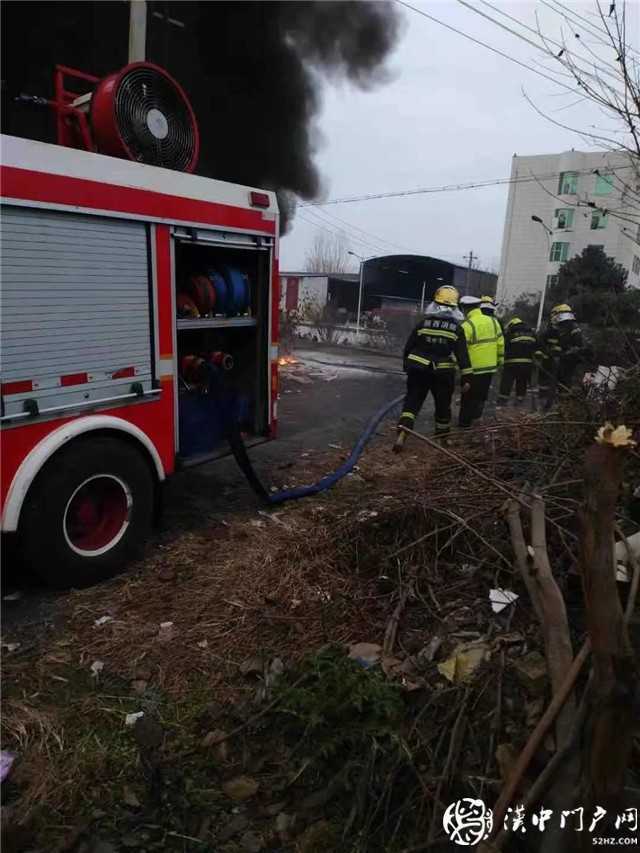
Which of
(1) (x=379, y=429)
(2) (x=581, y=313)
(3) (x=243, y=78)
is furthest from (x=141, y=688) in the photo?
(2) (x=581, y=313)

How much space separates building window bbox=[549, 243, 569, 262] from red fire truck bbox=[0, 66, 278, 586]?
2906cm

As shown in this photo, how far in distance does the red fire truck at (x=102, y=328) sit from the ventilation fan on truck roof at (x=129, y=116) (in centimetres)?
3

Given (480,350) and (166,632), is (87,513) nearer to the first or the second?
(166,632)

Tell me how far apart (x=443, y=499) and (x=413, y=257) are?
1061 inches

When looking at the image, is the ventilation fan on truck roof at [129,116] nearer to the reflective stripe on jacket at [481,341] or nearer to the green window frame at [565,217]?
the reflective stripe on jacket at [481,341]

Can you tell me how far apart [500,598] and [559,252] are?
3092cm

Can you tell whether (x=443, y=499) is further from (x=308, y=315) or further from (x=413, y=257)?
(x=413, y=257)

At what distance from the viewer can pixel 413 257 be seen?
93.0 ft

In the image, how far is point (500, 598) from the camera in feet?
8.17

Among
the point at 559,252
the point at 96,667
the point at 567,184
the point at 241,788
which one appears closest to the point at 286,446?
the point at 96,667

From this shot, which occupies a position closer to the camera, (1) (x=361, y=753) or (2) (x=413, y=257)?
(1) (x=361, y=753)

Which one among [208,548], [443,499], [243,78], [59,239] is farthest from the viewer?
[243,78]

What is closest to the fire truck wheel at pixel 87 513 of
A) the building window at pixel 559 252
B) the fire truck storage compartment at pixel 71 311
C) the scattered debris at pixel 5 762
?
the fire truck storage compartment at pixel 71 311

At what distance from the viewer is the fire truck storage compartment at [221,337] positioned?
3973 mm
